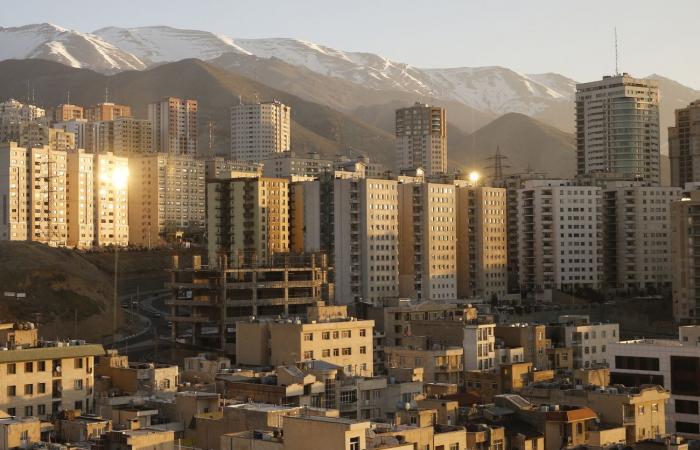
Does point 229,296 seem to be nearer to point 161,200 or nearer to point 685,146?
point 161,200

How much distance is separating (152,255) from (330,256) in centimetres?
3426

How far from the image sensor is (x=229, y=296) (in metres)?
79.8

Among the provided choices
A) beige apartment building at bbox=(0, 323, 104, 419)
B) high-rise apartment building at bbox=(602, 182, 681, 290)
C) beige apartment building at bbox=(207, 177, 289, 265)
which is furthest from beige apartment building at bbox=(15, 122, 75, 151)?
beige apartment building at bbox=(0, 323, 104, 419)

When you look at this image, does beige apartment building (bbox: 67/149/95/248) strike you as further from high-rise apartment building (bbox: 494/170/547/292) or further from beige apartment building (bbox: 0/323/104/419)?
beige apartment building (bbox: 0/323/104/419)

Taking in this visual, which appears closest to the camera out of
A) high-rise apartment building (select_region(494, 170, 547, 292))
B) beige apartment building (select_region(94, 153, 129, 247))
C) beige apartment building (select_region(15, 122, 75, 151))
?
high-rise apartment building (select_region(494, 170, 547, 292))

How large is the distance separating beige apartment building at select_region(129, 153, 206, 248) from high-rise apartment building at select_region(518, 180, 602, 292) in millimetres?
45146

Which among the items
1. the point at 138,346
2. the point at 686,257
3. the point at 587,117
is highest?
the point at 587,117

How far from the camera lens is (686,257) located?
9369cm

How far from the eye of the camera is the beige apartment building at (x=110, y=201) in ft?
443

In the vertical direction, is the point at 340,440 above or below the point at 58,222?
below

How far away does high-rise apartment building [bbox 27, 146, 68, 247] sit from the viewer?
414 ft

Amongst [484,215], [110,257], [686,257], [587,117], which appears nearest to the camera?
[686,257]

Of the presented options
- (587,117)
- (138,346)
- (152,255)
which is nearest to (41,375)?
(138,346)

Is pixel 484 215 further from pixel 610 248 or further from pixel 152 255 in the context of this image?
pixel 152 255
